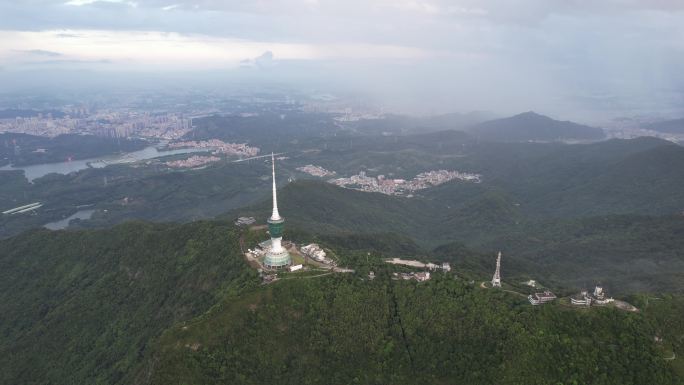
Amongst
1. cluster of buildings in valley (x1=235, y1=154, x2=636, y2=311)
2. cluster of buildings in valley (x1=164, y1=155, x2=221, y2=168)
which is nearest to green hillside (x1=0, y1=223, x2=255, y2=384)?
cluster of buildings in valley (x1=235, y1=154, x2=636, y2=311)

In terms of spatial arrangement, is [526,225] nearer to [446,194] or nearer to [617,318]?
[446,194]

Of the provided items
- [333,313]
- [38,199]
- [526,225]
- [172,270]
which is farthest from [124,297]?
[38,199]

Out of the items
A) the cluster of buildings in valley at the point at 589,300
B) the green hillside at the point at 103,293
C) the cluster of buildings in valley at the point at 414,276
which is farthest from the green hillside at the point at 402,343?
the green hillside at the point at 103,293

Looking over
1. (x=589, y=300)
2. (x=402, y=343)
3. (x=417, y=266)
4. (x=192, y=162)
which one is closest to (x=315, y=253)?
(x=417, y=266)

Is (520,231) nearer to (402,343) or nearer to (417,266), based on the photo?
(417,266)

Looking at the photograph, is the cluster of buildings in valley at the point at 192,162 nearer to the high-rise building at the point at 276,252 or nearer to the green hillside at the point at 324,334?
the green hillside at the point at 324,334

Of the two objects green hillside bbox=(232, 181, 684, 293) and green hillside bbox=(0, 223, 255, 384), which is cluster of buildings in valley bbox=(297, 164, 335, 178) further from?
green hillside bbox=(0, 223, 255, 384)
